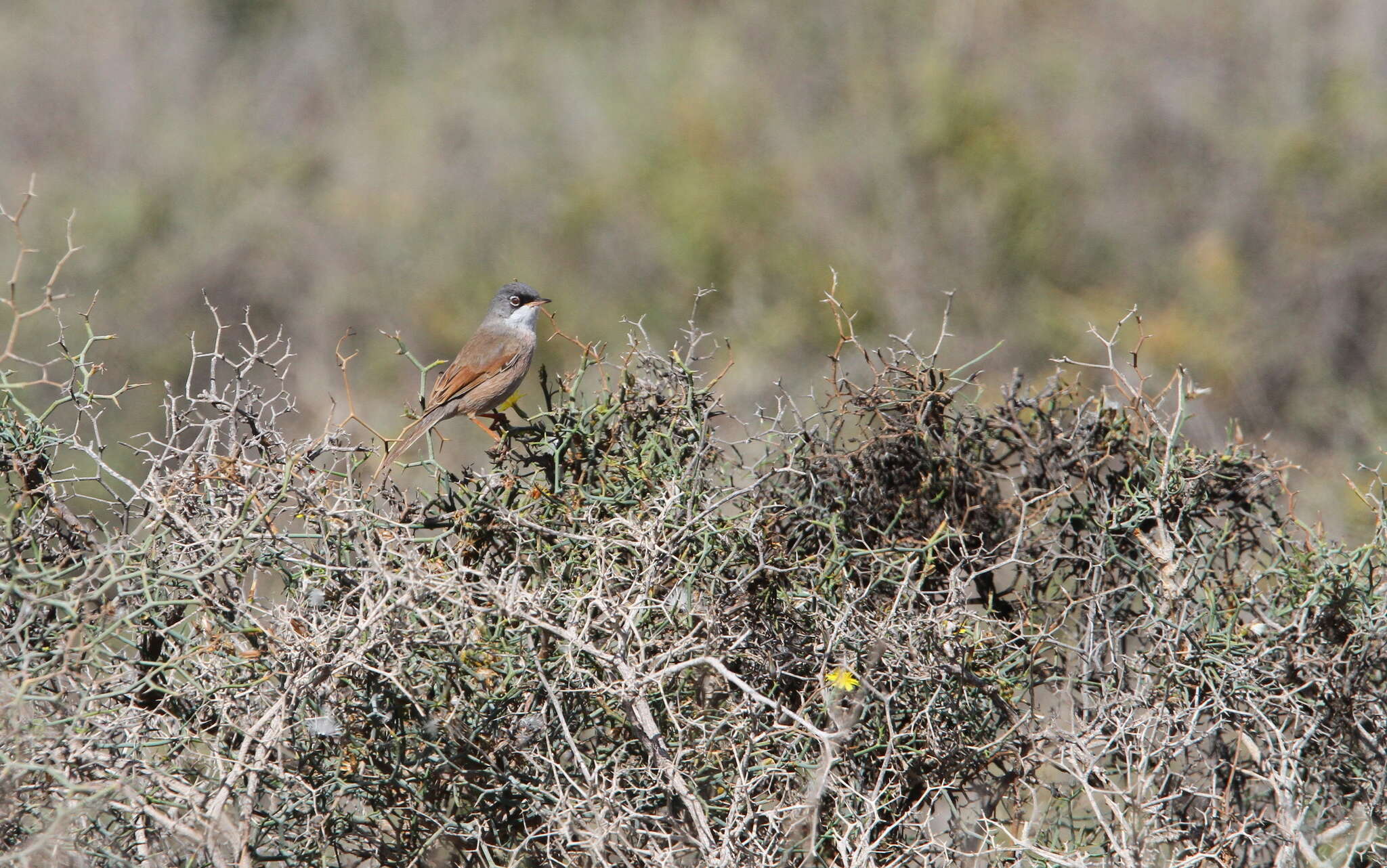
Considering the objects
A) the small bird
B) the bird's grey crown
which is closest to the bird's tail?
the small bird

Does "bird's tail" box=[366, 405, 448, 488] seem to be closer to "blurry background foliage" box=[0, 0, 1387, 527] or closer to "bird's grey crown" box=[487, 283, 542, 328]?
"bird's grey crown" box=[487, 283, 542, 328]

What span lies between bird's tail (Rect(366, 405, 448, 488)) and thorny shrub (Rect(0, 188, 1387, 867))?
6 cm

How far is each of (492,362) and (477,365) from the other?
Answer: 9cm

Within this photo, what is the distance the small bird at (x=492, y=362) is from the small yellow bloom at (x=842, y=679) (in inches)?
70.2

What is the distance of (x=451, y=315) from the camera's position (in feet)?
40.1

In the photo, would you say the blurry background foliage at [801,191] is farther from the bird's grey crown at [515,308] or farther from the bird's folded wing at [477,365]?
the bird's folded wing at [477,365]

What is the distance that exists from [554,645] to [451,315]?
9.94 meters

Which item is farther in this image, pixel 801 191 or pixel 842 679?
pixel 801 191

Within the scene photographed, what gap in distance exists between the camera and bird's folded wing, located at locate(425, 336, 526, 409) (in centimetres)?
482

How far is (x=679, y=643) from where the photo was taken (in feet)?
8.09

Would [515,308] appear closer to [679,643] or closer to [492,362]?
[492,362]

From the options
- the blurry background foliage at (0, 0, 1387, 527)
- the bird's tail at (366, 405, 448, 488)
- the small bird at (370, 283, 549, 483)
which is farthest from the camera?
the blurry background foliage at (0, 0, 1387, 527)

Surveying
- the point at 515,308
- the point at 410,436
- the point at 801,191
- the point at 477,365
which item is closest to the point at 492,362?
the point at 477,365

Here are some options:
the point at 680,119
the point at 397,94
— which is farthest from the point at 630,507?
the point at 397,94
